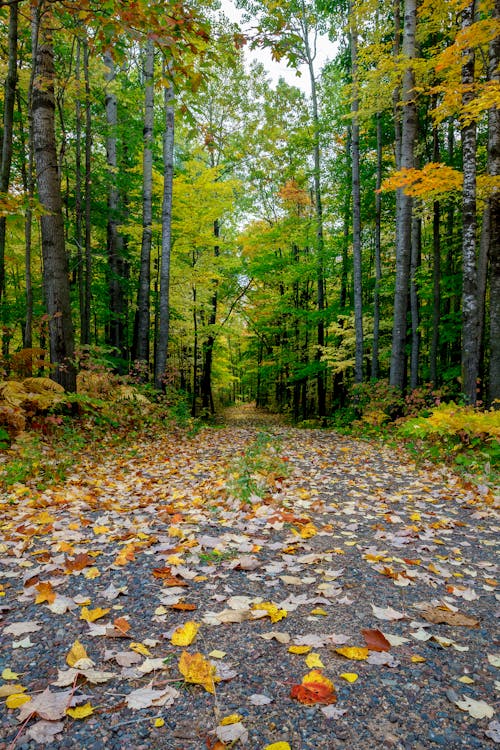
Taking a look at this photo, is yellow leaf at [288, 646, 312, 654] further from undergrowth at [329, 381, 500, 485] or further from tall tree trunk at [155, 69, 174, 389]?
tall tree trunk at [155, 69, 174, 389]

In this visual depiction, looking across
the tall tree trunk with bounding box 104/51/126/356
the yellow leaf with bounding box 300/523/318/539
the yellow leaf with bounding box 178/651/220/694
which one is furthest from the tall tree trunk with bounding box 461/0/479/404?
the tall tree trunk with bounding box 104/51/126/356

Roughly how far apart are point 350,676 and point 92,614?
132 cm

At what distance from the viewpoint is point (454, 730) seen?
1479 mm

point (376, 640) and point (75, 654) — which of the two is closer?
point (75, 654)

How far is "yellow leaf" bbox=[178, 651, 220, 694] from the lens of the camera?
165 centimetres

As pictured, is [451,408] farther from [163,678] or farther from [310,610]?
[163,678]

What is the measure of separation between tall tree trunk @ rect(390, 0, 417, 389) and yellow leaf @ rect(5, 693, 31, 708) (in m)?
10.3

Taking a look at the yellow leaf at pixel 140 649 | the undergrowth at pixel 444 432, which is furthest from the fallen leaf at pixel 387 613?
the undergrowth at pixel 444 432

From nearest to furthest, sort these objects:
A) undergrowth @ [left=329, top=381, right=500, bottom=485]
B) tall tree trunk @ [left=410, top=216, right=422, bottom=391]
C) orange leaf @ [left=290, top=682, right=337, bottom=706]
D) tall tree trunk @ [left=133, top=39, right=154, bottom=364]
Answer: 1. orange leaf @ [left=290, top=682, right=337, bottom=706]
2. undergrowth @ [left=329, top=381, right=500, bottom=485]
3. tall tree trunk @ [left=133, top=39, right=154, bottom=364]
4. tall tree trunk @ [left=410, top=216, right=422, bottom=391]

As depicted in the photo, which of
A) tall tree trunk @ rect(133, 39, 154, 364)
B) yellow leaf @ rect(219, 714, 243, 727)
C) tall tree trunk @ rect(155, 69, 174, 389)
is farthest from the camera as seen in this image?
tall tree trunk @ rect(155, 69, 174, 389)

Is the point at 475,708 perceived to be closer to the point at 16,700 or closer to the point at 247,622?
the point at 247,622

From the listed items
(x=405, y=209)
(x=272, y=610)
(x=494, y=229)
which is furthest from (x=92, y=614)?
(x=405, y=209)

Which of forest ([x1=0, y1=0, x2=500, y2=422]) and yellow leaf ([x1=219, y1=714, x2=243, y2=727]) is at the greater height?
forest ([x1=0, y1=0, x2=500, y2=422])

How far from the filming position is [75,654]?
71.3 inches
